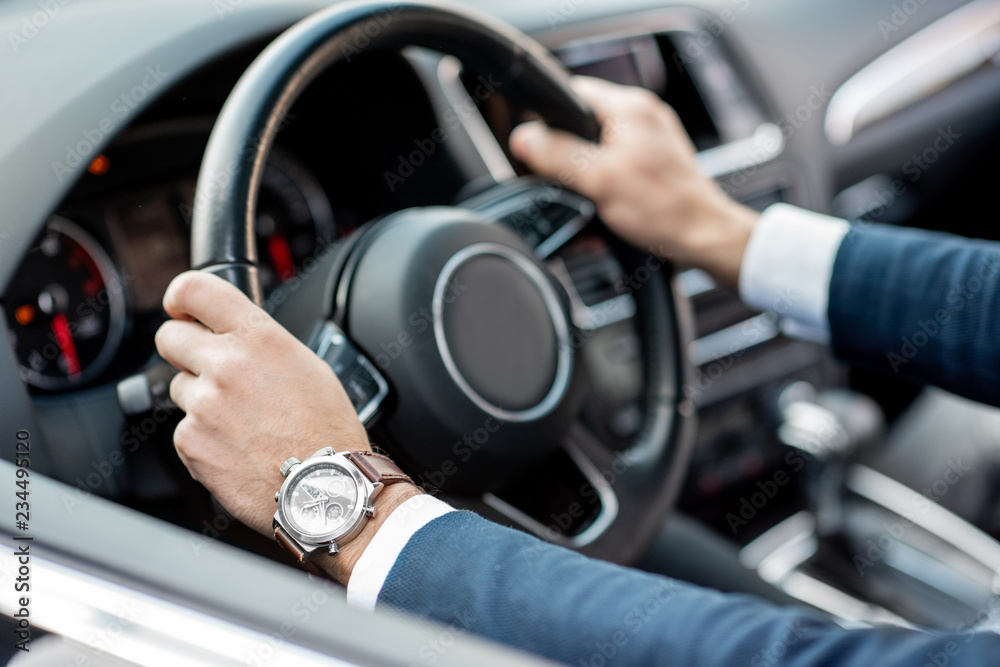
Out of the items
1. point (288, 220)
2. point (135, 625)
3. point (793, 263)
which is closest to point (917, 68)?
point (793, 263)

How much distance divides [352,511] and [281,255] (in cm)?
62

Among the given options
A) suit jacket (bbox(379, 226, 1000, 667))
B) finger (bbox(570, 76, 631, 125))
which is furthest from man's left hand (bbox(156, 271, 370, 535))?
finger (bbox(570, 76, 631, 125))

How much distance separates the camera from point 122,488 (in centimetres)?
84

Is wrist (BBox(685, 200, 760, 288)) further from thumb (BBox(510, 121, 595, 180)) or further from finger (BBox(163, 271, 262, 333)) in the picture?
finger (BBox(163, 271, 262, 333))

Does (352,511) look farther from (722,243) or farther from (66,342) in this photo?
(722,243)

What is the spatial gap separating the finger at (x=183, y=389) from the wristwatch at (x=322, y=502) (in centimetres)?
9

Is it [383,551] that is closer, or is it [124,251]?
[383,551]

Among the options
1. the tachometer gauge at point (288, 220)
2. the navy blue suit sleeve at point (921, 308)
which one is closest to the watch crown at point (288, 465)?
the tachometer gauge at point (288, 220)

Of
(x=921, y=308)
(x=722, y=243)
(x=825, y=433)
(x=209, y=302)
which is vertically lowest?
(x=825, y=433)

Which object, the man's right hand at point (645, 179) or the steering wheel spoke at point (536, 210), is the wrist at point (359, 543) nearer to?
the steering wheel spoke at point (536, 210)

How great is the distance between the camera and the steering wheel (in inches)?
28.9

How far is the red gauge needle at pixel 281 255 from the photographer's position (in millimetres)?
1182

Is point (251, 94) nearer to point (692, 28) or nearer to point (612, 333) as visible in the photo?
point (612, 333)

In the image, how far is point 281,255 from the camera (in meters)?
Answer: 1.19
